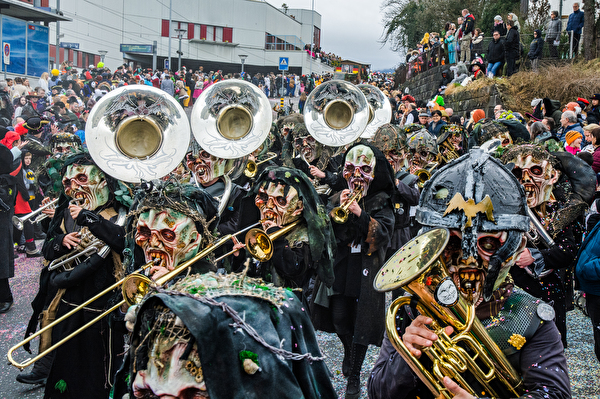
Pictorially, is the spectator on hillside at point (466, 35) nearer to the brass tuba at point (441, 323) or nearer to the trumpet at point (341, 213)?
the trumpet at point (341, 213)

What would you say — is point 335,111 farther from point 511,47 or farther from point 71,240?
point 511,47

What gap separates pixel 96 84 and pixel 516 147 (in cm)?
A: 1696

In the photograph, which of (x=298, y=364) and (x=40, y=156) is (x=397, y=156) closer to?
(x=298, y=364)

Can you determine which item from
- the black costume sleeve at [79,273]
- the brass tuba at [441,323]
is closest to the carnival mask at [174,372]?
the brass tuba at [441,323]

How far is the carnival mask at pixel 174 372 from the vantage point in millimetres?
1651

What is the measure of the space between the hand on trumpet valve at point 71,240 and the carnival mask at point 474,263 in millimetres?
2967

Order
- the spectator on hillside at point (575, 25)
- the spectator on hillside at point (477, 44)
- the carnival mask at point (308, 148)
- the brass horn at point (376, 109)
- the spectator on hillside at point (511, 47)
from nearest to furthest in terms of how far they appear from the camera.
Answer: the carnival mask at point (308, 148) < the brass horn at point (376, 109) < the spectator on hillside at point (511, 47) < the spectator on hillside at point (575, 25) < the spectator on hillside at point (477, 44)

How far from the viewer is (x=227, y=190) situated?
5648mm

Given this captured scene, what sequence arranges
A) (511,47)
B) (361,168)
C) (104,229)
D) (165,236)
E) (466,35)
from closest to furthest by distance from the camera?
1. (165,236)
2. (104,229)
3. (361,168)
4. (511,47)
5. (466,35)

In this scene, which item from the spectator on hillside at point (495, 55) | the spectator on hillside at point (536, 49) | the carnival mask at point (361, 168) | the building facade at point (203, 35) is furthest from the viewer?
the building facade at point (203, 35)

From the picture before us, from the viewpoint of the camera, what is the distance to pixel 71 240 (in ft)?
13.6

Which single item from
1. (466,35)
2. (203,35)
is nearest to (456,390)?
(466,35)

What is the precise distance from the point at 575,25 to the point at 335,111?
433 inches

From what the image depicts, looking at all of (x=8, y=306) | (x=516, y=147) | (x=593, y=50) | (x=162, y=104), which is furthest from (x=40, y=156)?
(x=593, y=50)
